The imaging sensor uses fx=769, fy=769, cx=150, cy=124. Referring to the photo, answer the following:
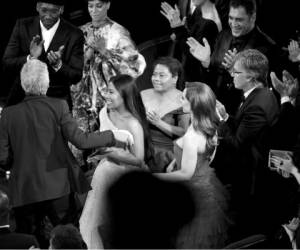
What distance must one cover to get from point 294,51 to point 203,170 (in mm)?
1256

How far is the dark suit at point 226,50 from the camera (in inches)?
229

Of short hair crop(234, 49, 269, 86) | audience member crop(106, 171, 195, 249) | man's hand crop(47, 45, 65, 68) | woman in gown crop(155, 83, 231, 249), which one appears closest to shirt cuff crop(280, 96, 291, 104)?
short hair crop(234, 49, 269, 86)

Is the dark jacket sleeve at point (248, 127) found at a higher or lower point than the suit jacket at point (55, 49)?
lower

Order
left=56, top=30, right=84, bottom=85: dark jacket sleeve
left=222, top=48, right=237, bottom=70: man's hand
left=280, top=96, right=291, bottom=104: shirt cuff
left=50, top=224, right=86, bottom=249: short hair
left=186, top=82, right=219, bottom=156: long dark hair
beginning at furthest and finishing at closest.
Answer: left=56, top=30, right=84, bottom=85: dark jacket sleeve
left=222, top=48, right=237, bottom=70: man's hand
left=280, top=96, right=291, bottom=104: shirt cuff
left=186, top=82, right=219, bottom=156: long dark hair
left=50, top=224, right=86, bottom=249: short hair

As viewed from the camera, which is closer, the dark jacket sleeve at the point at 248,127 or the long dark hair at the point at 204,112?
the long dark hair at the point at 204,112

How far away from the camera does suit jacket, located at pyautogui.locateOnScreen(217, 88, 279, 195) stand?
508 centimetres

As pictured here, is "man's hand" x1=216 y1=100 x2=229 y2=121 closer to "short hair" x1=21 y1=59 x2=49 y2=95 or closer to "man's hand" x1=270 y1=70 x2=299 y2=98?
"man's hand" x1=270 y1=70 x2=299 y2=98

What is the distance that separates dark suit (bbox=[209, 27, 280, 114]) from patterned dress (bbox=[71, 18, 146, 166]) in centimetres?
72

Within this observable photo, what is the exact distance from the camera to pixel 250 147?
5176 mm

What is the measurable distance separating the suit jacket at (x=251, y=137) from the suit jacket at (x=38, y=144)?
2.87 ft

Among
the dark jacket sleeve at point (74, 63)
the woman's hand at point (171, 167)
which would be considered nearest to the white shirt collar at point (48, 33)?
the dark jacket sleeve at point (74, 63)

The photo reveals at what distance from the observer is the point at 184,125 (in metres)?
5.79

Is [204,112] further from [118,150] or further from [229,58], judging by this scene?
[229,58]

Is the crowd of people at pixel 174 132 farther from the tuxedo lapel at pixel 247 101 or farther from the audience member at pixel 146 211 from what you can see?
the audience member at pixel 146 211
